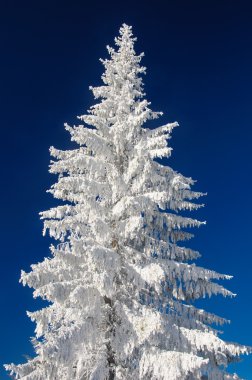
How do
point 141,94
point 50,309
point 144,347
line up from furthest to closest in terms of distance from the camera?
point 141,94
point 50,309
point 144,347

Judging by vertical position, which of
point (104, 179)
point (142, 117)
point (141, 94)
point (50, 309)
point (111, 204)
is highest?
point (141, 94)

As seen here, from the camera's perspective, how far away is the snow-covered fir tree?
1415 cm

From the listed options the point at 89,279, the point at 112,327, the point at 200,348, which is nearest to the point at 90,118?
the point at 89,279

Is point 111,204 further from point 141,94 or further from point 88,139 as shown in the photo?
point 141,94

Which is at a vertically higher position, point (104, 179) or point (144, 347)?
point (104, 179)

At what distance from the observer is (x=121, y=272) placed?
16266mm

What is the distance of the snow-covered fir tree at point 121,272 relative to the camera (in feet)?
46.4

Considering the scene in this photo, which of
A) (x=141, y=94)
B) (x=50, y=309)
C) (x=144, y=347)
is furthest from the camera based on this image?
(x=141, y=94)

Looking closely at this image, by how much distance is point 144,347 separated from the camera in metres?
14.3

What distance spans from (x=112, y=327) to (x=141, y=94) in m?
9.93

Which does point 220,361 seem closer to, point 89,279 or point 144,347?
point 144,347

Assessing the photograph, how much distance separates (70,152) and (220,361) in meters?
9.58

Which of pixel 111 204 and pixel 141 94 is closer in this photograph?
pixel 111 204

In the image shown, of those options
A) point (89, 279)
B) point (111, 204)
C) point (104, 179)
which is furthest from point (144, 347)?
point (104, 179)
